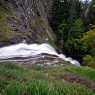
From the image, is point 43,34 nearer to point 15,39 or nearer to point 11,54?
point 15,39

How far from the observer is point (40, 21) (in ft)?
115

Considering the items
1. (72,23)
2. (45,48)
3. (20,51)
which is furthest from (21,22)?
(72,23)

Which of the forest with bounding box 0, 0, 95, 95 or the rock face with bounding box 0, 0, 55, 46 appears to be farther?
the rock face with bounding box 0, 0, 55, 46

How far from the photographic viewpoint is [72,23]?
43438mm

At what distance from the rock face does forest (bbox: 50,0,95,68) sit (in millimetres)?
5997

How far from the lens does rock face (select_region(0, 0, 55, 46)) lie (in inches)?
1107

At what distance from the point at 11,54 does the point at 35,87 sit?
1557cm

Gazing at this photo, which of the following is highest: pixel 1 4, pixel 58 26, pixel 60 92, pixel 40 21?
pixel 60 92

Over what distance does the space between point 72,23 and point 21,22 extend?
45.4ft

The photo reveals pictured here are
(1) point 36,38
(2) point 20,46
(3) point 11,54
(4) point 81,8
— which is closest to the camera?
(3) point 11,54

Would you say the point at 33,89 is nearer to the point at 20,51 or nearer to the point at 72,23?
the point at 20,51

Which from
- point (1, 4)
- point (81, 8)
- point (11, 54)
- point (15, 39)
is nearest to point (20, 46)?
point (15, 39)

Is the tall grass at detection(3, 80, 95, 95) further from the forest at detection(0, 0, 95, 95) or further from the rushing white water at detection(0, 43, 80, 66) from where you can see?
the rushing white water at detection(0, 43, 80, 66)

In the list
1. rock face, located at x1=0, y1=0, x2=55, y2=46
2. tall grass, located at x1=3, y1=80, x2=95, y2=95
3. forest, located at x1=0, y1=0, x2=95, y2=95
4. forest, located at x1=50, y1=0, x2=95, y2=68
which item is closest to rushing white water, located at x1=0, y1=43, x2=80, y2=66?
forest, located at x1=0, y1=0, x2=95, y2=95
